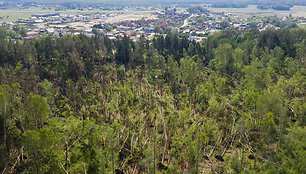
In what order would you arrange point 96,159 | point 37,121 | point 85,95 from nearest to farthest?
1. point 96,159
2. point 37,121
3. point 85,95

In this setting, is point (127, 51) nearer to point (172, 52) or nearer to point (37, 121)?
point (172, 52)

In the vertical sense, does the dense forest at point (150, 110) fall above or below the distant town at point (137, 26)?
below

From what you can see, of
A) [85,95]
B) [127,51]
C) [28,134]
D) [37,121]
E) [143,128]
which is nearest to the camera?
[28,134]

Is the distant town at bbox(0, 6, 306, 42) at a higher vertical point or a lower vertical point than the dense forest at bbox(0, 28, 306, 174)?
higher

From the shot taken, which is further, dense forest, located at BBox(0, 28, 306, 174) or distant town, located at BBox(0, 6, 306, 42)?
distant town, located at BBox(0, 6, 306, 42)

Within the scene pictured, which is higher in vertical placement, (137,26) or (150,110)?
(137,26)

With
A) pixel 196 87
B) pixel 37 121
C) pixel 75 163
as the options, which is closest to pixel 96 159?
pixel 75 163

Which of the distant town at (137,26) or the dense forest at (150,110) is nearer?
the dense forest at (150,110)

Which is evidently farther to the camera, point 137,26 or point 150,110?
point 137,26
